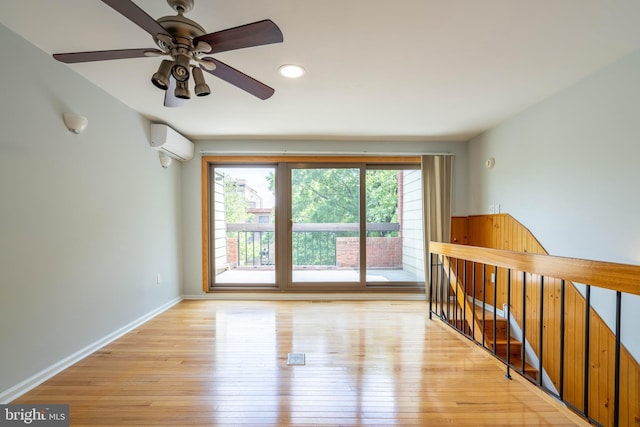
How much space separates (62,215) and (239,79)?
1.69 metres

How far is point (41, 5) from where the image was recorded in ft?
4.88

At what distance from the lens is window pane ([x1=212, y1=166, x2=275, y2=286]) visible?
4082mm

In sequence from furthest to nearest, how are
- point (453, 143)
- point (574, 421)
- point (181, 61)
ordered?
point (453, 143) < point (574, 421) < point (181, 61)

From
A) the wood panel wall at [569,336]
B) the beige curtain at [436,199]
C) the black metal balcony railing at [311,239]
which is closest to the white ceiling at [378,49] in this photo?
the beige curtain at [436,199]

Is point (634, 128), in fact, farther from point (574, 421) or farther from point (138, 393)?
point (138, 393)

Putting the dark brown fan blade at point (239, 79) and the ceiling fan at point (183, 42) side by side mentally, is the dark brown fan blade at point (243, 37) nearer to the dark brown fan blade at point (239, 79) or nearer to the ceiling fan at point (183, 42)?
the ceiling fan at point (183, 42)

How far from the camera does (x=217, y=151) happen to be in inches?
154

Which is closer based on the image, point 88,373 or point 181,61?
point 181,61

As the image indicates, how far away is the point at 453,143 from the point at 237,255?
11.5 ft

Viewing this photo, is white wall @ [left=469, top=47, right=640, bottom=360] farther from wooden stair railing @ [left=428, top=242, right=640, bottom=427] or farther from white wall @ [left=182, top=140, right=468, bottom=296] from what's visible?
white wall @ [left=182, top=140, right=468, bottom=296]

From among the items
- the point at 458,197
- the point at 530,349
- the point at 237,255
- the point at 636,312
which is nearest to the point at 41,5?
the point at 237,255

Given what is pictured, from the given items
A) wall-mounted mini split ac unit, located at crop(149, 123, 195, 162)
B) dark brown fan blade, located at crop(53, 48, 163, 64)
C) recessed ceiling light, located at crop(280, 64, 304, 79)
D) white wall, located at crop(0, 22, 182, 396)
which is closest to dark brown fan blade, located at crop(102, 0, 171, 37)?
dark brown fan blade, located at crop(53, 48, 163, 64)

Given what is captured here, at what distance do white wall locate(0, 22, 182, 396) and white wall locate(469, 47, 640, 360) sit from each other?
400 cm

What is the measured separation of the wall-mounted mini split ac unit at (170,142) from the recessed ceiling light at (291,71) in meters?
1.79
